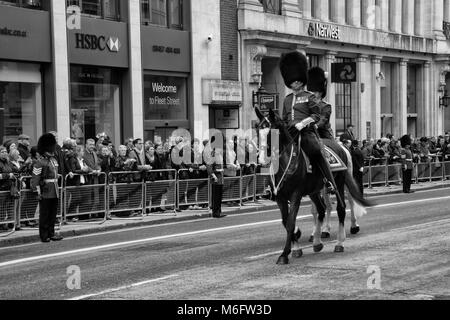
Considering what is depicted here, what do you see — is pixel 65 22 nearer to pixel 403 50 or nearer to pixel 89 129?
pixel 89 129

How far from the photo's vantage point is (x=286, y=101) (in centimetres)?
1244

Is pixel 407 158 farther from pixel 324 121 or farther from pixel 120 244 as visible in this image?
pixel 324 121

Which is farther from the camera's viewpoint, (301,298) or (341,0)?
(341,0)

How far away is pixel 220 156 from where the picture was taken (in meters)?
Answer: 21.6

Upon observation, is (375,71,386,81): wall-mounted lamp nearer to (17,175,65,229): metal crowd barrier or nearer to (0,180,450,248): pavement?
(0,180,450,248): pavement

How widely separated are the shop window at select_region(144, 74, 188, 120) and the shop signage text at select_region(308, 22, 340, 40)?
27.6 ft

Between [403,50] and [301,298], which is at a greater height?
[403,50]

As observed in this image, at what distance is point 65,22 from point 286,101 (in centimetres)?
1349

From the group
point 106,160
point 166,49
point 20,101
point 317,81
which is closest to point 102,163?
point 106,160

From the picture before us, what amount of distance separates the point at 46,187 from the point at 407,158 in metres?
17.5

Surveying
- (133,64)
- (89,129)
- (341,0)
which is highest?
(341,0)

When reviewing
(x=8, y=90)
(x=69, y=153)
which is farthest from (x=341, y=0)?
(x=69, y=153)

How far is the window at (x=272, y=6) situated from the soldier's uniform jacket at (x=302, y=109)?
2220 centimetres
